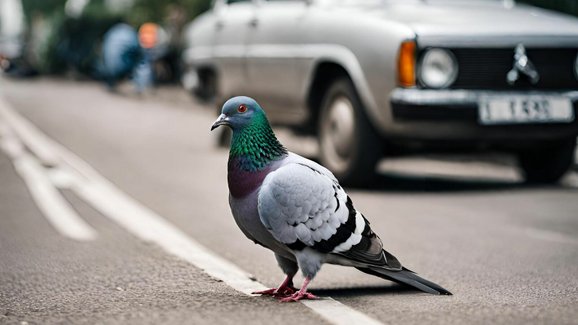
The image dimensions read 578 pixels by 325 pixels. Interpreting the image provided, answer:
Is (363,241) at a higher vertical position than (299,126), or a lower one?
higher

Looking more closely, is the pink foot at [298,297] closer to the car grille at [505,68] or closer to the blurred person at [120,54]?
the car grille at [505,68]

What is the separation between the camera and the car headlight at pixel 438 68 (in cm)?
768

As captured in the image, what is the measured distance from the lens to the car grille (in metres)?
7.76

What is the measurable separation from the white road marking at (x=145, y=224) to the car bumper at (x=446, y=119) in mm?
1942

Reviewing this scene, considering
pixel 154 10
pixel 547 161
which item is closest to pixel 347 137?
pixel 547 161

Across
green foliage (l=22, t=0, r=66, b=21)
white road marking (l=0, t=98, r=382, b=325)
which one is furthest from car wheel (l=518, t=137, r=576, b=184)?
green foliage (l=22, t=0, r=66, b=21)

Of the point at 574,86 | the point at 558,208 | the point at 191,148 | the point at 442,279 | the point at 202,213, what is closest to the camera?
the point at 442,279

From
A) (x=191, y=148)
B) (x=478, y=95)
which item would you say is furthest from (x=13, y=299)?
(x=191, y=148)

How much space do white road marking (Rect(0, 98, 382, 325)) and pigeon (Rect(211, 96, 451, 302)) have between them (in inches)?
7.8

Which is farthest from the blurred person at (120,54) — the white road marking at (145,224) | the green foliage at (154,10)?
the white road marking at (145,224)

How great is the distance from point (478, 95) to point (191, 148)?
462 cm

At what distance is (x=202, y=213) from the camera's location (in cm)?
704

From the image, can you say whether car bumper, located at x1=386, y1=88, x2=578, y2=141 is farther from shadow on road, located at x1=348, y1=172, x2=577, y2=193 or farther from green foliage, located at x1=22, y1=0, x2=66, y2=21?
green foliage, located at x1=22, y1=0, x2=66, y2=21

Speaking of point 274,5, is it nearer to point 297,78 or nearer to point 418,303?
point 297,78
